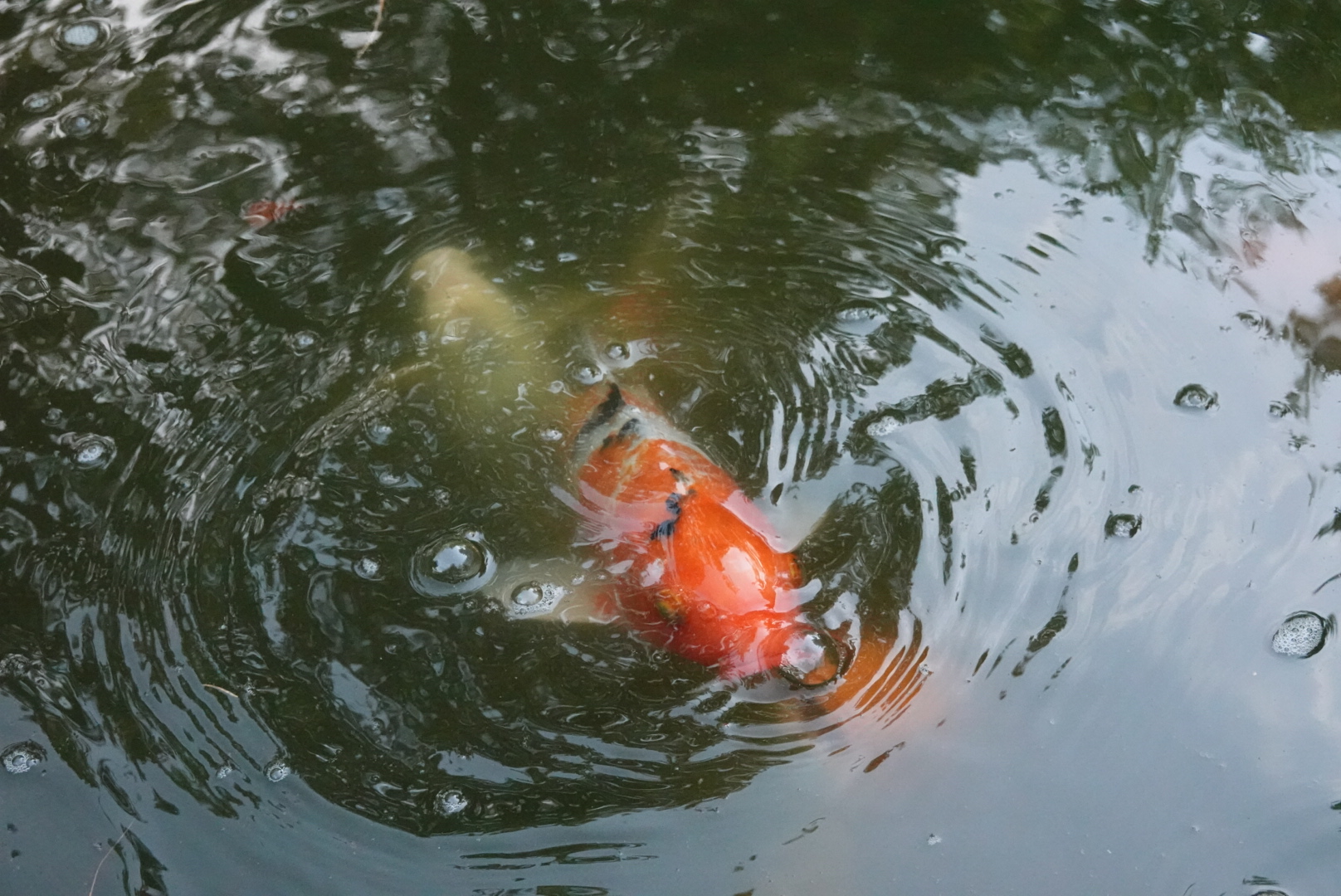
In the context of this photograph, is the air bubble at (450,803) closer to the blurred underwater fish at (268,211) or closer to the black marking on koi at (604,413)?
the black marking on koi at (604,413)

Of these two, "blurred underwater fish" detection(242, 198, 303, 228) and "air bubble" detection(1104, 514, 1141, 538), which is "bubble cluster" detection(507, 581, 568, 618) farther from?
"blurred underwater fish" detection(242, 198, 303, 228)

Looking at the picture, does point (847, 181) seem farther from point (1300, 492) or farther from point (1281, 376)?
point (1300, 492)

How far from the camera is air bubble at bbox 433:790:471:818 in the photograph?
77.4 inches

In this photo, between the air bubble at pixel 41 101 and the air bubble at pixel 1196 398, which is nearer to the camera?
the air bubble at pixel 1196 398

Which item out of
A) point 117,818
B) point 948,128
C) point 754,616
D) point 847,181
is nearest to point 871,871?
point 754,616

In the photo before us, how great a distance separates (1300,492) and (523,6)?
2.72m

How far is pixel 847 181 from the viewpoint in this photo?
3010 millimetres

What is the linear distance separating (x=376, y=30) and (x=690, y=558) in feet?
7.55

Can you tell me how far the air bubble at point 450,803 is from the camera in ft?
6.45

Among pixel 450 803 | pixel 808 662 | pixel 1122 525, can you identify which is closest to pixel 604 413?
pixel 808 662

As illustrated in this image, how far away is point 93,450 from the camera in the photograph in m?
2.45

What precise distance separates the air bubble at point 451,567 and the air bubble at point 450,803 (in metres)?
0.43

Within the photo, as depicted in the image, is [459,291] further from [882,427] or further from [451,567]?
[882,427]

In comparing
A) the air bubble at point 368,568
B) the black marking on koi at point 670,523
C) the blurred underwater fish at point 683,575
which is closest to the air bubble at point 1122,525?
the blurred underwater fish at point 683,575
